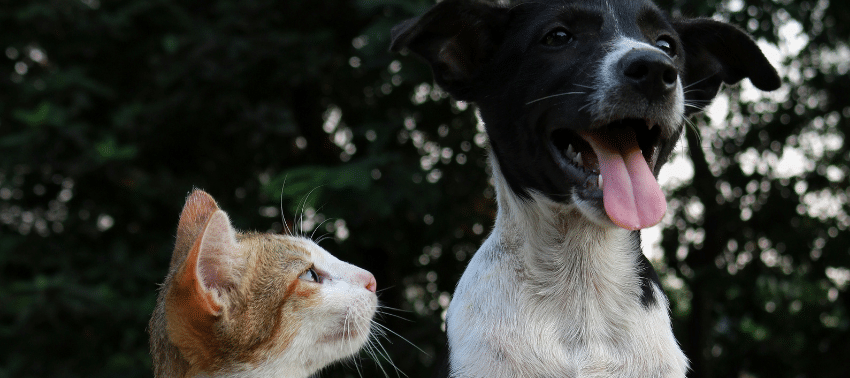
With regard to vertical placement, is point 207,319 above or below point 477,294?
above

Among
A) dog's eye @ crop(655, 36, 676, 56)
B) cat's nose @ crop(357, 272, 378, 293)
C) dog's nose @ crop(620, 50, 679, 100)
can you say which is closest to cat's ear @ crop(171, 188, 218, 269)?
cat's nose @ crop(357, 272, 378, 293)

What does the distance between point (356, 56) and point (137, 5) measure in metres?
1.73

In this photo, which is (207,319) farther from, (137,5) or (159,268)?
(137,5)

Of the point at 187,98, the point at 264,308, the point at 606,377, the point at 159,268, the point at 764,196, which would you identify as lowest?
the point at 764,196

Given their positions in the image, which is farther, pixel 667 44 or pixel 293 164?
pixel 293 164

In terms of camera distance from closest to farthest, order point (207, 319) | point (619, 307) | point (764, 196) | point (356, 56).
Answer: point (207, 319)
point (619, 307)
point (356, 56)
point (764, 196)

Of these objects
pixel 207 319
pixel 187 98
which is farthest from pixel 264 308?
pixel 187 98

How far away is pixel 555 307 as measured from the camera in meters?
2.28

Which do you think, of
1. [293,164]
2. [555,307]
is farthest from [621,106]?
[293,164]

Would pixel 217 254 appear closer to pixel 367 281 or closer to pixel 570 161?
pixel 367 281

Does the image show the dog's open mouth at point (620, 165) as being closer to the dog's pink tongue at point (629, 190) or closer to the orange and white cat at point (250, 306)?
the dog's pink tongue at point (629, 190)

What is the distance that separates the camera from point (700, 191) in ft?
19.5

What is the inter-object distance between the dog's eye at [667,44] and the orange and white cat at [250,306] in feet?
4.53

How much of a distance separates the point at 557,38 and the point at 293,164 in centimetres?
353
